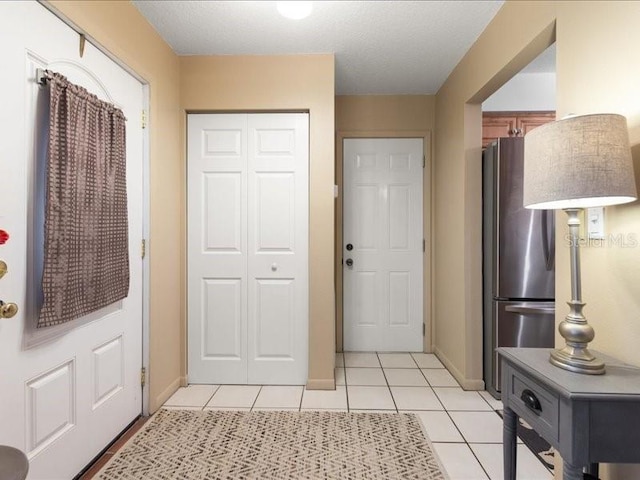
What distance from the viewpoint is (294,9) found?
1901 millimetres

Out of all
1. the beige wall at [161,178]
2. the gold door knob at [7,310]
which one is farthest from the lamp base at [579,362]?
the beige wall at [161,178]

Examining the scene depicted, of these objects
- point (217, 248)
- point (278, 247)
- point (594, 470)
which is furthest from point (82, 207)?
point (594, 470)

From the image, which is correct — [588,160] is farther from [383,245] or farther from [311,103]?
[383,245]

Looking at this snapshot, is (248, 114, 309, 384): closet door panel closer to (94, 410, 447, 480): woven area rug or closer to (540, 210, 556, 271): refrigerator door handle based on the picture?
(94, 410, 447, 480): woven area rug

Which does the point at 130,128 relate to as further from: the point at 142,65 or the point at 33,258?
the point at 33,258

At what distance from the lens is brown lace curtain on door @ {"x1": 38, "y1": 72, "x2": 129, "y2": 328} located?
1.36 metres

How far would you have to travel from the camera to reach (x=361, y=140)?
130 inches

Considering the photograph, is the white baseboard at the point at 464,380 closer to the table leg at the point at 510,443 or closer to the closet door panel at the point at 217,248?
the table leg at the point at 510,443

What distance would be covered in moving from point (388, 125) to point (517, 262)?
5.87 ft

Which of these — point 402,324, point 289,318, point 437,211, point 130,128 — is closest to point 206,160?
point 130,128


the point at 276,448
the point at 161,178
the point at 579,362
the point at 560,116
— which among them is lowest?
the point at 276,448

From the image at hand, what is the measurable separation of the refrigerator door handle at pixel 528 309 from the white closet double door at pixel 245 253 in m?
1.46

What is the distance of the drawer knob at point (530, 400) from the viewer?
107cm

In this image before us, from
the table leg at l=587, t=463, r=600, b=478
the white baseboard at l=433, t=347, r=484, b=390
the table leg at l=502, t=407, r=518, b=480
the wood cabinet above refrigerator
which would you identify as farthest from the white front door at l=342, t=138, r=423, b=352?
the table leg at l=587, t=463, r=600, b=478
